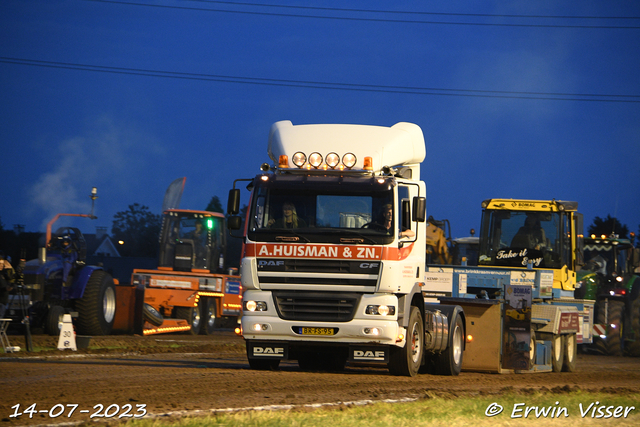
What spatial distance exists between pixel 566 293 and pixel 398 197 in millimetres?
9116

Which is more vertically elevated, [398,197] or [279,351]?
[398,197]

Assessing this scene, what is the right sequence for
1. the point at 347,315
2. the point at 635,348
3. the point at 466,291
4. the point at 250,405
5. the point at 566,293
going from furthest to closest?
the point at 635,348
the point at 566,293
the point at 466,291
the point at 347,315
the point at 250,405

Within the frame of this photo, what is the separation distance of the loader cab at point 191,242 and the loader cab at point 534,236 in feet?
32.1

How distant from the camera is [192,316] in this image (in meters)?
26.1

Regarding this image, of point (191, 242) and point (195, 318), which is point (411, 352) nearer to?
point (195, 318)

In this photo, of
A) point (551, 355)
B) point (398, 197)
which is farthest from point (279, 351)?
point (551, 355)

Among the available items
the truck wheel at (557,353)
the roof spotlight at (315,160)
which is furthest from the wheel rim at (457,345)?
the roof spotlight at (315,160)

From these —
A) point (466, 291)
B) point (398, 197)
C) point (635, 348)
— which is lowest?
point (635, 348)

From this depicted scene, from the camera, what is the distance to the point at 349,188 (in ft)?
41.3

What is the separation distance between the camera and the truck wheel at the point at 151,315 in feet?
76.6

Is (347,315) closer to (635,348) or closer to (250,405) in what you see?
(250,405)

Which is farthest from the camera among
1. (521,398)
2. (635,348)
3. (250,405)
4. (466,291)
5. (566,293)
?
(635,348)

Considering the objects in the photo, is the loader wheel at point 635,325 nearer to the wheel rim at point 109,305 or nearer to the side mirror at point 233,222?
the wheel rim at point 109,305

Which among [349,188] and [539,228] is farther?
[539,228]
